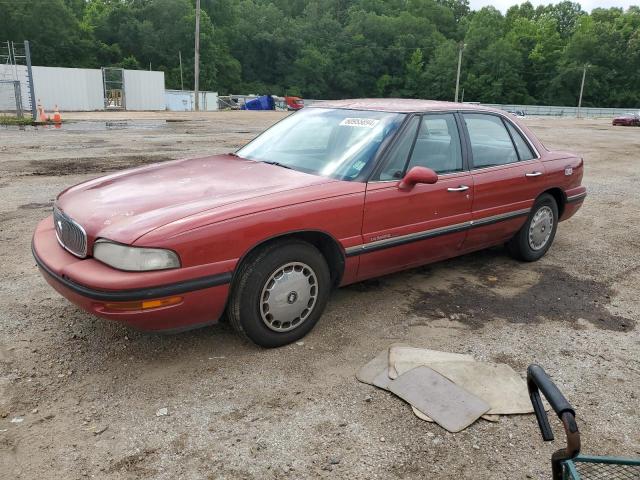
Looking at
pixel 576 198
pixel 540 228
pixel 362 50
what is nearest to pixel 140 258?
pixel 540 228

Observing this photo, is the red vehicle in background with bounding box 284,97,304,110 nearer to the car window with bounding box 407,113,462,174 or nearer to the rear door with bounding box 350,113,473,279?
the car window with bounding box 407,113,462,174

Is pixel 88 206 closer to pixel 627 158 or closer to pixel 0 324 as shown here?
pixel 0 324

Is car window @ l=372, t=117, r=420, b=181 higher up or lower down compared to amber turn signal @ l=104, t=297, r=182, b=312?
higher up

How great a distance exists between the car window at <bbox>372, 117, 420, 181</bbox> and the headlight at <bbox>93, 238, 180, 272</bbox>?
1.57 m

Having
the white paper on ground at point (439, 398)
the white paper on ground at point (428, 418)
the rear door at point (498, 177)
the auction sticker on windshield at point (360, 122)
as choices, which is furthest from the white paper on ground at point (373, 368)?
the auction sticker on windshield at point (360, 122)

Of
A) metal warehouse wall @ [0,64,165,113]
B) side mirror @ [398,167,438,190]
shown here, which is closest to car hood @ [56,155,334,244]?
side mirror @ [398,167,438,190]

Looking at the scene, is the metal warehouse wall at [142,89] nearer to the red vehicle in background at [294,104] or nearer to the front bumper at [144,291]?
the red vehicle in background at [294,104]

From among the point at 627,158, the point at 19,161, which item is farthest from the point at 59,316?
the point at 627,158

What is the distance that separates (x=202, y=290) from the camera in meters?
3.04

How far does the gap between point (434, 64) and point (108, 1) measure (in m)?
52.6

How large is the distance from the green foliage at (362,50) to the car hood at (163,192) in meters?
70.1

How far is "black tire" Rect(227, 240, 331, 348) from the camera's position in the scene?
3.24 meters

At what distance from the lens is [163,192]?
348cm

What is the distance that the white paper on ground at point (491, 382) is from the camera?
9.78 feet
